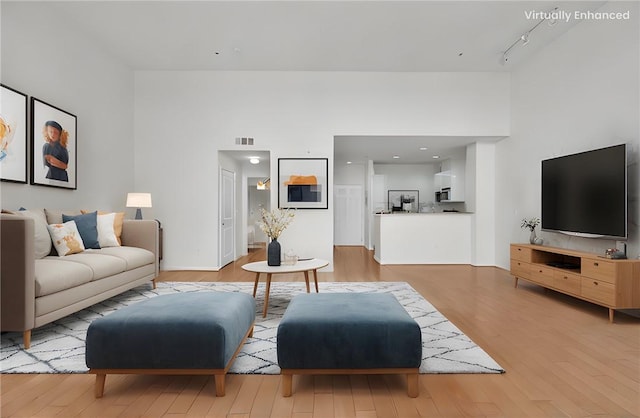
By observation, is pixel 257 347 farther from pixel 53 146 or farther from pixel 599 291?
pixel 53 146

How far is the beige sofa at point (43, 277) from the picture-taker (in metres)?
2.54

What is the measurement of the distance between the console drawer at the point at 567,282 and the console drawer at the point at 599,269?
0.43 ft

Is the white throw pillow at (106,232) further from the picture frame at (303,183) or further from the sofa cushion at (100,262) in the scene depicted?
the picture frame at (303,183)

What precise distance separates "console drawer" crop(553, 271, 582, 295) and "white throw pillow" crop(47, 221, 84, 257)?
5.06 metres

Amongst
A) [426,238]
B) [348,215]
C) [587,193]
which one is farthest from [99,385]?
[348,215]

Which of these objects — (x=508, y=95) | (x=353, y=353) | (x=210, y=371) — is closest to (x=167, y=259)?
(x=210, y=371)

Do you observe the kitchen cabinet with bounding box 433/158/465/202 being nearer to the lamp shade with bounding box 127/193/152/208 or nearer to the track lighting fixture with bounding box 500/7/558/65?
the track lighting fixture with bounding box 500/7/558/65

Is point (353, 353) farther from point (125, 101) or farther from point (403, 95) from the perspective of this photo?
point (125, 101)

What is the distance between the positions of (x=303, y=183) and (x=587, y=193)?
3.87m

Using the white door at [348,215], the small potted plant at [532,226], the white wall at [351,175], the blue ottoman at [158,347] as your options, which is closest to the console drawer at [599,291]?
the small potted plant at [532,226]

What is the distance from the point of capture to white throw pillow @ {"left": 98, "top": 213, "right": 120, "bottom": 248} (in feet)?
13.6

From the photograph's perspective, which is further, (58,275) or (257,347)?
(58,275)

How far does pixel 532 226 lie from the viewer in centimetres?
505

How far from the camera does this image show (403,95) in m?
6.12
